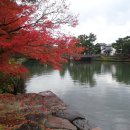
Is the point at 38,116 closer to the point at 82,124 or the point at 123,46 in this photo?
the point at 82,124

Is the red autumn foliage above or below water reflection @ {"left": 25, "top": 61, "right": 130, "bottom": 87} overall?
above

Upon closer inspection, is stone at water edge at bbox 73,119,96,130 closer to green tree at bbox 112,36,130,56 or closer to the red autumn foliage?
the red autumn foliage

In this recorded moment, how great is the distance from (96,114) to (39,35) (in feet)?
25.7

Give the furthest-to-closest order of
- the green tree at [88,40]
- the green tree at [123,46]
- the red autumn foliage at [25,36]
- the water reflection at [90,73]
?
1. the green tree at [88,40]
2. the green tree at [123,46]
3. the water reflection at [90,73]
4. the red autumn foliage at [25,36]

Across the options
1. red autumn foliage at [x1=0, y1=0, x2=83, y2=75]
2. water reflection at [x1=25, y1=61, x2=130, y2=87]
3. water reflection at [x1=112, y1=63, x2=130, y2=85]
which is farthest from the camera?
water reflection at [x1=112, y1=63, x2=130, y2=85]

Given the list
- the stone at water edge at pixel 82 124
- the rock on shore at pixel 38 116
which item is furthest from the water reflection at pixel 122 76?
the stone at water edge at pixel 82 124

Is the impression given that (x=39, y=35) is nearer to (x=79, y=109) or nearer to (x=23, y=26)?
(x=23, y=26)

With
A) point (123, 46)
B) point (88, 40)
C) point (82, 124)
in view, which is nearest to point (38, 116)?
point (82, 124)

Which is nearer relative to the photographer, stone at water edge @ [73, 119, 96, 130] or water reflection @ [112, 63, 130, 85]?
stone at water edge @ [73, 119, 96, 130]

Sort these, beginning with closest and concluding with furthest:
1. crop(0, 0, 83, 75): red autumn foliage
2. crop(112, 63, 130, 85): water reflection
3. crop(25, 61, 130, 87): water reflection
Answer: crop(0, 0, 83, 75): red autumn foliage → crop(25, 61, 130, 87): water reflection → crop(112, 63, 130, 85): water reflection

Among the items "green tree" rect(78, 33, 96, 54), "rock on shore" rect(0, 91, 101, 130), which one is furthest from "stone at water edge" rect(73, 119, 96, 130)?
"green tree" rect(78, 33, 96, 54)

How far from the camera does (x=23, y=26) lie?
11852 millimetres

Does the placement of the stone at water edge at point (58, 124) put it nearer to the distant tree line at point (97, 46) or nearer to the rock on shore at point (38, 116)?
the rock on shore at point (38, 116)

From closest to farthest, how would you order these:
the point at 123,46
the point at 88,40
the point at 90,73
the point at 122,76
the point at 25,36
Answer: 1. the point at 25,36
2. the point at 122,76
3. the point at 90,73
4. the point at 123,46
5. the point at 88,40
